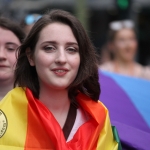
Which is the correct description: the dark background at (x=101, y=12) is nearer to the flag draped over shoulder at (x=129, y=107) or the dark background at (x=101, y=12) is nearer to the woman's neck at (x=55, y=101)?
the flag draped over shoulder at (x=129, y=107)

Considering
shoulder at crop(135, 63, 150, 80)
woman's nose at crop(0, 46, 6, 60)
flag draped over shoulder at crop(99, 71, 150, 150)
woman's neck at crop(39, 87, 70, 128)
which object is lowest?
shoulder at crop(135, 63, 150, 80)

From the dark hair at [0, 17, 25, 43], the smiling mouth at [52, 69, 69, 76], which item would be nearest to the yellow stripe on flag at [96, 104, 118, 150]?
the smiling mouth at [52, 69, 69, 76]

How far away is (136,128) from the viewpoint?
4039 millimetres

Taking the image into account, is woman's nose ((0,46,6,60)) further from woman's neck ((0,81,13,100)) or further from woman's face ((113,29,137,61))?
woman's face ((113,29,137,61))

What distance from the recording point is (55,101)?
134 inches

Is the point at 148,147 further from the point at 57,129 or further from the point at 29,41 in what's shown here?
the point at 29,41

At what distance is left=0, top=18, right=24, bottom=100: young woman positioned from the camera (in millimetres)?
4125

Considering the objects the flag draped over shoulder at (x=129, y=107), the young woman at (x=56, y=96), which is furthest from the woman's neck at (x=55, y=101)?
the flag draped over shoulder at (x=129, y=107)

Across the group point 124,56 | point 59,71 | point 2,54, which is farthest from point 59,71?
point 124,56

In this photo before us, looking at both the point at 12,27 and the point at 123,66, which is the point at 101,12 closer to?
the point at 123,66

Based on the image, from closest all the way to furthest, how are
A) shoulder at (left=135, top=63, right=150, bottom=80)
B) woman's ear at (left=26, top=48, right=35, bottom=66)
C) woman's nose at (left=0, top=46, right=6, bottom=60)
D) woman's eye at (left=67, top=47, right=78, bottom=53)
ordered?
woman's eye at (left=67, top=47, right=78, bottom=53), woman's ear at (left=26, top=48, right=35, bottom=66), woman's nose at (left=0, top=46, right=6, bottom=60), shoulder at (left=135, top=63, right=150, bottom=80)

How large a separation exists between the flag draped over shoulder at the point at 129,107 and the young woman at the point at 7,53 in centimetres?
Answer: 85

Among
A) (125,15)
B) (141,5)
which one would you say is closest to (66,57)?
(125,15)

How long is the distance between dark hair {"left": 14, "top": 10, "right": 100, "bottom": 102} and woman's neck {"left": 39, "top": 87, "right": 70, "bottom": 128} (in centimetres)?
5
